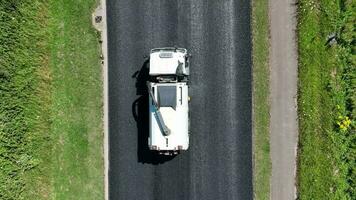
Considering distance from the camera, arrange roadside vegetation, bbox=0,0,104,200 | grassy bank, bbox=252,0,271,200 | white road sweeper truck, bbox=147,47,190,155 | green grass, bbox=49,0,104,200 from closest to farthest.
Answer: white road sweeper truck, bbox=147,47,190,155, roadside vegetation, bbox=0,0,104,200, grassy bank, bbox=252,0,271,200, green grass, bbox=49,0,104,200

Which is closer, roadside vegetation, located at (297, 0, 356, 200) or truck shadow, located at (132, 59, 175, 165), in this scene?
roadside vegetation, located at (297, 0, 356, 200)

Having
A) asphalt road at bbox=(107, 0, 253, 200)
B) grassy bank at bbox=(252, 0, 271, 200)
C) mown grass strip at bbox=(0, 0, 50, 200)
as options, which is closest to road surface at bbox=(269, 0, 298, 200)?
grassy bank at bbox=(252, 0, 271, 200)

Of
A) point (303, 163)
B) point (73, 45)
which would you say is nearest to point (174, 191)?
point (303, 163)

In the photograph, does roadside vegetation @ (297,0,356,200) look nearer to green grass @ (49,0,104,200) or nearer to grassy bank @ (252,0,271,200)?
grassy bank @ (252,0,271,200)

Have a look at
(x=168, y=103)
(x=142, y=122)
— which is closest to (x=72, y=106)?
(x=142, y=122)

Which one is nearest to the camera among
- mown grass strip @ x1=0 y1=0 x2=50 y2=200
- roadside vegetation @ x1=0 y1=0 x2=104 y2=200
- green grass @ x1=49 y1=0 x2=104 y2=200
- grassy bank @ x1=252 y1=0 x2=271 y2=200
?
mown grass strip @ x1=0 y1=0 x2=50 y2=200

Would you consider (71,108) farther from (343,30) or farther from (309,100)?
(343,30)

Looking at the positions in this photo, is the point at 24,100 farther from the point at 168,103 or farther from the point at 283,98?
the point at 283,98

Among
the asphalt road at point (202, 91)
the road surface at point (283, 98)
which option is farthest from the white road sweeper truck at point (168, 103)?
the road surface at point (283, 98)

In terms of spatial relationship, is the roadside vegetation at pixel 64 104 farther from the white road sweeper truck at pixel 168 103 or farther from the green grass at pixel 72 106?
the white road sweeper truck at pixel 168 103
